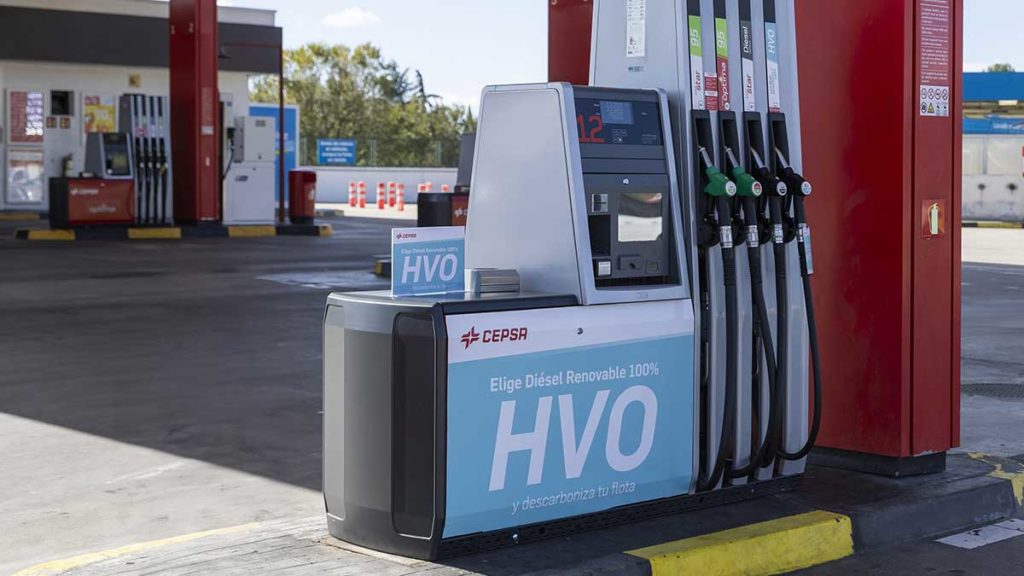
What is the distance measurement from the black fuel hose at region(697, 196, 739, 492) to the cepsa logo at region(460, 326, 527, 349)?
1060 millimetres

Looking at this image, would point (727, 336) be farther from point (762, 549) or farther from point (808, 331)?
point (762, 549)

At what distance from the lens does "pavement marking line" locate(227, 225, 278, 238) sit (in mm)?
26688

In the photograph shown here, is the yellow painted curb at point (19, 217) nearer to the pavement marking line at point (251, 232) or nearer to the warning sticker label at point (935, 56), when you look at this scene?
the pavement marking line at point (251, 232)

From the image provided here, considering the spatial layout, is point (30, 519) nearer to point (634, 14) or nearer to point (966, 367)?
point (634, 14)

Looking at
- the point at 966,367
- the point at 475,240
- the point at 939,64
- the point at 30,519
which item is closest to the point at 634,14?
the point at 475,240

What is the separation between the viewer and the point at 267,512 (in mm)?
6316

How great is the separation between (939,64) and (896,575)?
2378 millimetres

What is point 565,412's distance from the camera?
5.19 m

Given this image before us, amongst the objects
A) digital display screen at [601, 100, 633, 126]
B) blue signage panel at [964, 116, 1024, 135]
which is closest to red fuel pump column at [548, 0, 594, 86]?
digital display screen at [601, 100, 633, 126]

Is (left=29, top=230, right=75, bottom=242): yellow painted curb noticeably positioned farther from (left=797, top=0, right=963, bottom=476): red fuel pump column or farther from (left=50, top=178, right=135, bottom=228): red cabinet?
(left=797, top=0, right=963, bottom=476): red fuel pump column

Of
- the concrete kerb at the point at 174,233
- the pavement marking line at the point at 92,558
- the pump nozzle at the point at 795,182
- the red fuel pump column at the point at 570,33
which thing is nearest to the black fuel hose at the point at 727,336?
the pump nozzle at the point at 795,182

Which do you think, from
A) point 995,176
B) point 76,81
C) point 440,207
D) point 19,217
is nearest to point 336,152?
point 76,81

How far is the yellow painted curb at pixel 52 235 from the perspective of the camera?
23922mm

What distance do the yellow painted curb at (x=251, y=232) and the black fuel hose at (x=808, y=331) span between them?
21.5 meters
